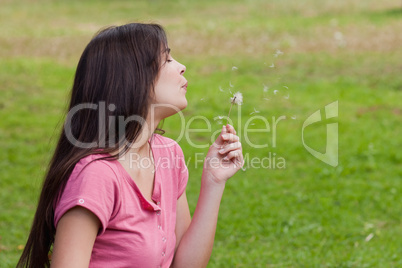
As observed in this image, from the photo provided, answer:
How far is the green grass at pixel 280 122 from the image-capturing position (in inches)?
160

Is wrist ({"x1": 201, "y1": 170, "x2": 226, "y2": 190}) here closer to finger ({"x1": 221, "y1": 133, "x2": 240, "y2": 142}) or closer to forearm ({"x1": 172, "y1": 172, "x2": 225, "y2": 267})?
forearm ({"x1": 172, "y1": 172, "x2": 225, "y2": 267})

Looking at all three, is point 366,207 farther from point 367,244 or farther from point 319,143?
point 319,143

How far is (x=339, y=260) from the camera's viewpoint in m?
3.68

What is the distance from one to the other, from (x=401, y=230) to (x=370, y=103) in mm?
3270

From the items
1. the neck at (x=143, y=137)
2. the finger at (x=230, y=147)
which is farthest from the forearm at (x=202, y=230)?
the neck at (x=143, y=137)

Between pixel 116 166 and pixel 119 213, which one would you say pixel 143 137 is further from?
pixel 119 213

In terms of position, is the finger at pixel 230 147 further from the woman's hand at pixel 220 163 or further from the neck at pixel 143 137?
the neck at pixel 143 137

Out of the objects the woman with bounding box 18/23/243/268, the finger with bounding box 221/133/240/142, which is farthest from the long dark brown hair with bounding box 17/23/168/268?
the finger with bounding box 221/133/240/142

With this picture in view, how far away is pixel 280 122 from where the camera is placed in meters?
6.76

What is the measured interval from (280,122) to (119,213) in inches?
202

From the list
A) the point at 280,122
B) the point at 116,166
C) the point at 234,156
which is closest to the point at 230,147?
the point at 234,156

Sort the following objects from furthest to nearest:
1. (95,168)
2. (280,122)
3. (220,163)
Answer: (280,122)
(220,163)
(95,168)

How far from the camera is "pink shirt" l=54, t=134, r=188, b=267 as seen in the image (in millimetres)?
1689

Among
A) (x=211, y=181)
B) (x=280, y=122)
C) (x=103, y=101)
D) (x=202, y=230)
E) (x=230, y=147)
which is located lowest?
(x=202, y=230)
